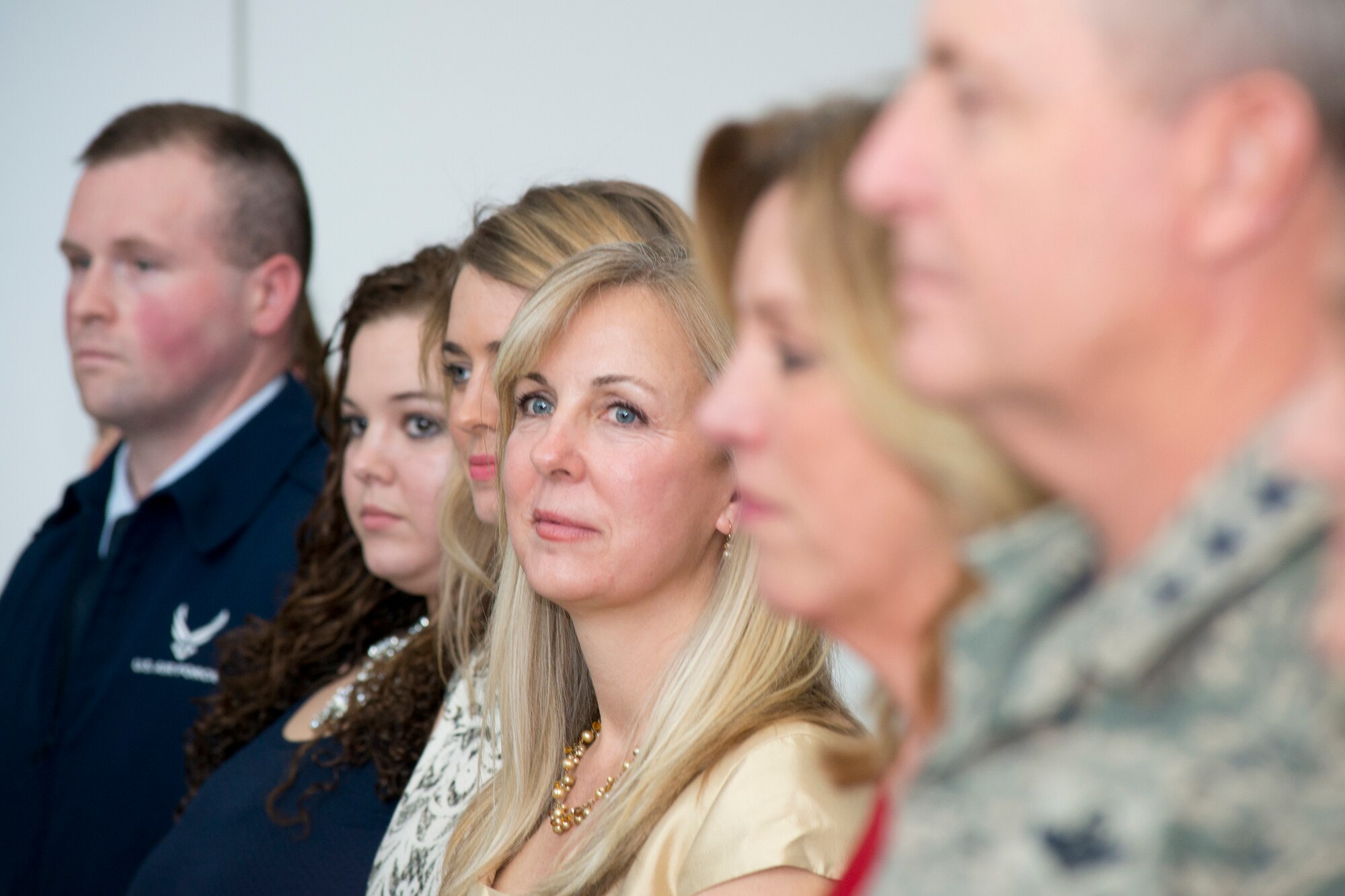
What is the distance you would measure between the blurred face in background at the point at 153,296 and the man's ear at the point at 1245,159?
92.0 inches

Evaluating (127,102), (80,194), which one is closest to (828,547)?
(80,194)

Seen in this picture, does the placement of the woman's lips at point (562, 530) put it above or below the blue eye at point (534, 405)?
below

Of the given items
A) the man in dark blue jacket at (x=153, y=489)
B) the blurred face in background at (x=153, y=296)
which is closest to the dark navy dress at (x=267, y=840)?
the man in dark blue jacket at (x=153, y=489)

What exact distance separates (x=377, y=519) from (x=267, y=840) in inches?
18.9

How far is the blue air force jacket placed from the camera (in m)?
2.28

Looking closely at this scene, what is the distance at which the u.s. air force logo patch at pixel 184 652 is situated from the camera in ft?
7.66

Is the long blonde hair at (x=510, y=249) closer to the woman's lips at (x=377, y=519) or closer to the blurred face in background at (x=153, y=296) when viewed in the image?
the woman's lips at (x=377, y=519)

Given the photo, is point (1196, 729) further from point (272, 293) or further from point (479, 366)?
point (272, 293)

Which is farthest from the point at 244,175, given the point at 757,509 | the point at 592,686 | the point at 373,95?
the point at 757,509

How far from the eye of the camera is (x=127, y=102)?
144 inches

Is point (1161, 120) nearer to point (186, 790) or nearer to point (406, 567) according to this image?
point (406, 567)

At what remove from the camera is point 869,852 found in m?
0.80

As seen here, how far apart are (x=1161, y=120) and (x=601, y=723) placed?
1158 millimetres

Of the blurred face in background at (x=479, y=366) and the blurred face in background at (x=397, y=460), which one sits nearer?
the blurred face in background at (x=479, y=366)
